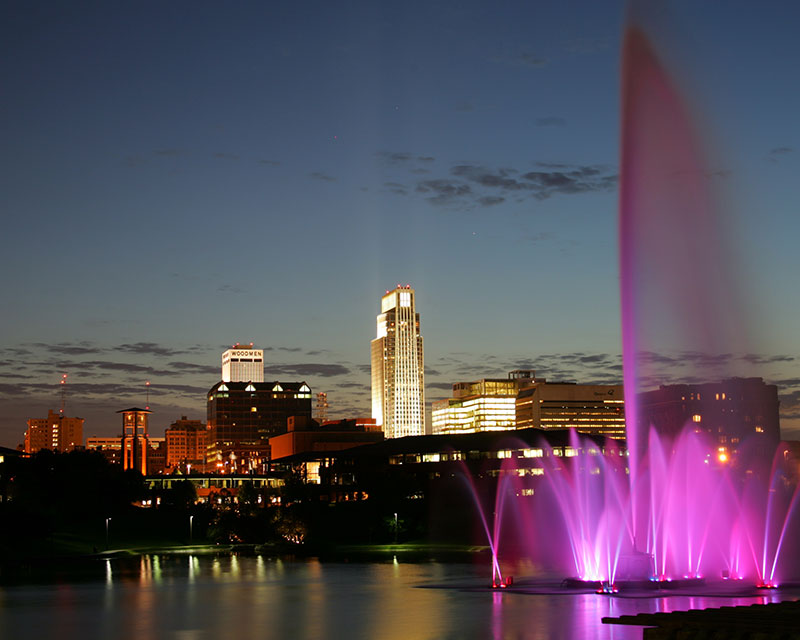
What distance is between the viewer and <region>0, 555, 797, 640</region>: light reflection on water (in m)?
37.5

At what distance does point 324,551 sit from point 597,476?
83.3 m

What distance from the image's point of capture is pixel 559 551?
3757 inches

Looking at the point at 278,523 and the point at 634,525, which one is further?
the point at 278,523

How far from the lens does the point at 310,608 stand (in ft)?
152

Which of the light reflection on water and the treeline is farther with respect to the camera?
the treeline

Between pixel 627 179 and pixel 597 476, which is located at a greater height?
Answer: pixel 627 179

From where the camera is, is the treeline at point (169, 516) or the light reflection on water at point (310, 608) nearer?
the light reflection on water at point (310, 608)

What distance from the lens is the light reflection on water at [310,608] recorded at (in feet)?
123

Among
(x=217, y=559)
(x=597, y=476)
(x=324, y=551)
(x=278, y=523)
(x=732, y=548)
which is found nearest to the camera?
(x=732, y=548)

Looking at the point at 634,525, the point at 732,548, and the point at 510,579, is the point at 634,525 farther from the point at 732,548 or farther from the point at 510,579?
the point at 510,579

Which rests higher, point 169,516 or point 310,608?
point 169,516

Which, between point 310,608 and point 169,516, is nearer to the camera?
point 310,608

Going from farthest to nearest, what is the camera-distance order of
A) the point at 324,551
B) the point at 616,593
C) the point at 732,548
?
the point at 324,551
the point at 732,548
the point at 616,593

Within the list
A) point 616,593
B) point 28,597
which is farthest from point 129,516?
point 616,593
